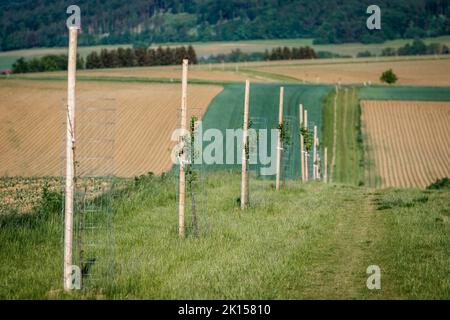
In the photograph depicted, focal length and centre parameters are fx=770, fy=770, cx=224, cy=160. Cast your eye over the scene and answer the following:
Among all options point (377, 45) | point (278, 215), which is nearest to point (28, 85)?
point (278, 215)

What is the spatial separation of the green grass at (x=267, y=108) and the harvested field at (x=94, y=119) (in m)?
1.35

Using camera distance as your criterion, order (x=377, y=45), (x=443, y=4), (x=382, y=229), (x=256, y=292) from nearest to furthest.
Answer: (x=256, y=292)
(x=382, y=229)
(x=377, y=45)
(x=443, y=4)

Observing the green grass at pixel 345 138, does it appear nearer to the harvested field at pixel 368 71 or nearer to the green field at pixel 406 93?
the green field at pixel 406 93

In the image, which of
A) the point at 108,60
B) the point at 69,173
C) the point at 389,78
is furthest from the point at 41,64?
the point at 69,173

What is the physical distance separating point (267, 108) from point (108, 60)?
216 ft

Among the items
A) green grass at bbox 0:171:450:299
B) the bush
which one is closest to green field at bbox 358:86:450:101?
the bush

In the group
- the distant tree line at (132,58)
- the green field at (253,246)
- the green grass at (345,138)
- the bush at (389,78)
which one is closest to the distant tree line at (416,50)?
the distant tree line at (132,58)

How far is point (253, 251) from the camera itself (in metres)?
15.5

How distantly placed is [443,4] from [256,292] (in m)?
200

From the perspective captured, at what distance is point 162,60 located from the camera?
418ft

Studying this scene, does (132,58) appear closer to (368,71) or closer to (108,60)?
(108,60)

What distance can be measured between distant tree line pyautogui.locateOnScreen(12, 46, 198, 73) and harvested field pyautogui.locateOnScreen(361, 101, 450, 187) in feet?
203

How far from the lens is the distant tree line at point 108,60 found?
118250 millimetres
